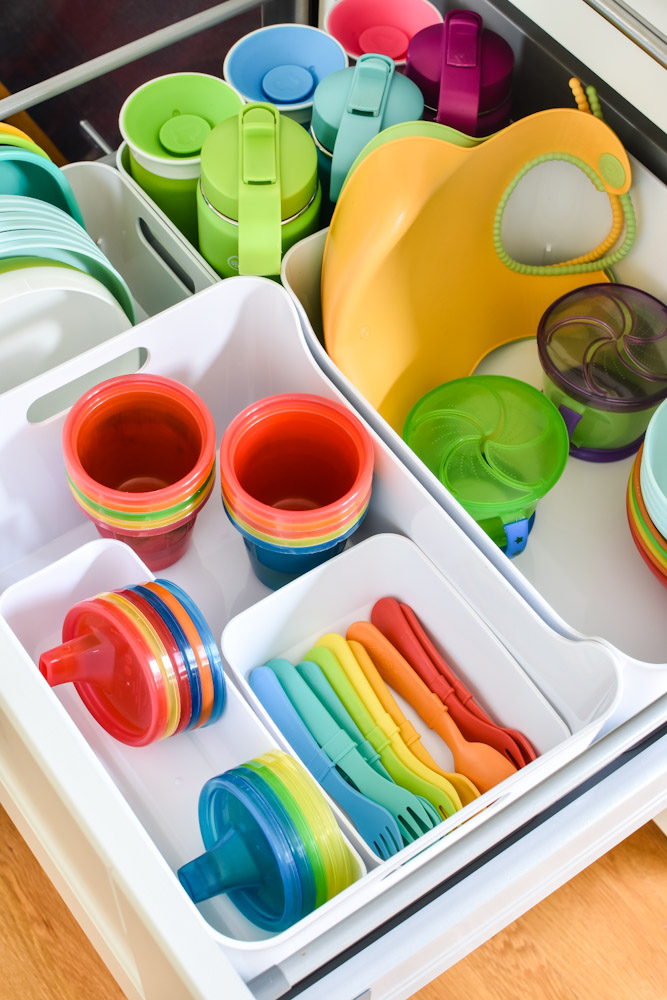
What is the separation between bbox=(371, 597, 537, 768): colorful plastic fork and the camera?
0.78 metres

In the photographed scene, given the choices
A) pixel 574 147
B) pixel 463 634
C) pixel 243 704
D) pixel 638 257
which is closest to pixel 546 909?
pixel 463 634

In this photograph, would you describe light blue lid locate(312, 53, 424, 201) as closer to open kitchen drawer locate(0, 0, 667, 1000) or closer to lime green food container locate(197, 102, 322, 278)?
lime green food container locate(197, 102, 322, 278)

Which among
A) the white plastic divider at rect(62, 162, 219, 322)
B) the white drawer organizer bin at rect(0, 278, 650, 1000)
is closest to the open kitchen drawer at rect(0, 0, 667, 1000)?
the white drawer organizer bin at rect(0, 278, 650, 1000)

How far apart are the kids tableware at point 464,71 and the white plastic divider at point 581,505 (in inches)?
3.2

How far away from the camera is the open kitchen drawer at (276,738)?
0.62 m

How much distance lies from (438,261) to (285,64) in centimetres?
30

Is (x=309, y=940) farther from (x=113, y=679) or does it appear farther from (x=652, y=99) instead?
(x=652, y=99)

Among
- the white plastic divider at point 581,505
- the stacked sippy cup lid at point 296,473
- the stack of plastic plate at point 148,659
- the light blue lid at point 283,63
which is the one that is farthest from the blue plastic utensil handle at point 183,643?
the light blue lid at point 283,63

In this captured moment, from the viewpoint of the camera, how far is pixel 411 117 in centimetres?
89

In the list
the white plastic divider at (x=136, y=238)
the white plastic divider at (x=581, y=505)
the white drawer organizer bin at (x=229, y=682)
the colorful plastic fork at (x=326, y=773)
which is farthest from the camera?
the white plastic divider at (x=136, y=238)

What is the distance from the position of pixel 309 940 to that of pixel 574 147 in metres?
0.72

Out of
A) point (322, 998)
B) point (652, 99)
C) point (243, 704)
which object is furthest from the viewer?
point (652, 99)

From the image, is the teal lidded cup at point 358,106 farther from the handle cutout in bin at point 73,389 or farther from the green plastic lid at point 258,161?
the handle cutout in bin at point 73,389

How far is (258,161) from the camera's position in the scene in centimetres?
86
